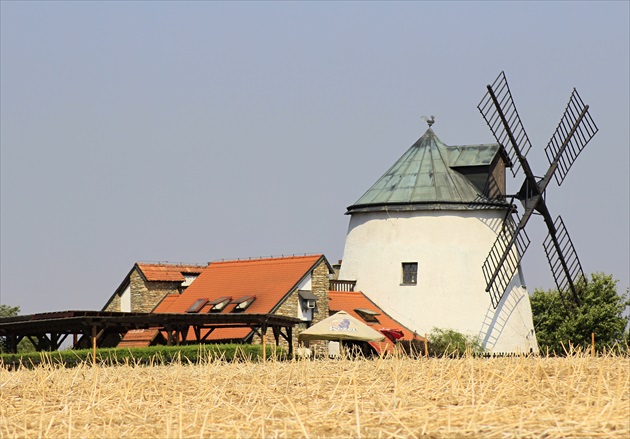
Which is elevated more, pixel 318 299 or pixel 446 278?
pixel 446 278

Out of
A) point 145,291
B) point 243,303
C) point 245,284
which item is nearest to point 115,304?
point 145,291

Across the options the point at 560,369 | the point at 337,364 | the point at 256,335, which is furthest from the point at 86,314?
the point at 560,369

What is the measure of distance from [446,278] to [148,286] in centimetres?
1374

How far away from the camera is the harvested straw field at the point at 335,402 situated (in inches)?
327

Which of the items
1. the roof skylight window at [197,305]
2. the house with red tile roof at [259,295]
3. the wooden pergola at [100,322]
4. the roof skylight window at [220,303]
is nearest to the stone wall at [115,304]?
the house with red tile roof at [259,295]

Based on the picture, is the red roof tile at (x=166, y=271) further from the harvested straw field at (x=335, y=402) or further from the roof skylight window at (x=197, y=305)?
→ the harvested straw field at (x=335, y=402)

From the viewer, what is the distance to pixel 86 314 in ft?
105

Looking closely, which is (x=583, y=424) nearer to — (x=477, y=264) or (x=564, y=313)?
(x=477, y=264)

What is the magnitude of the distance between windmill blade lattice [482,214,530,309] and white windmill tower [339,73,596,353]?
46 mm

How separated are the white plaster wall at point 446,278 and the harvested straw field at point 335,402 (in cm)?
2929

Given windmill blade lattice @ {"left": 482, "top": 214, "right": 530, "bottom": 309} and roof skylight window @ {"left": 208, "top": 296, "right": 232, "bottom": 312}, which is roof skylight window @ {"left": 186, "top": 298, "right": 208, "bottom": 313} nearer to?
roof skylight window @ {"left": 208, "top": 296, "right": 232, "bottom": 312}

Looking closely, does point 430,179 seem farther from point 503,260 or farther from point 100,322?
point 100,322

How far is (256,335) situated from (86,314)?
26.2ft

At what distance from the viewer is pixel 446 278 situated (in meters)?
42.6
